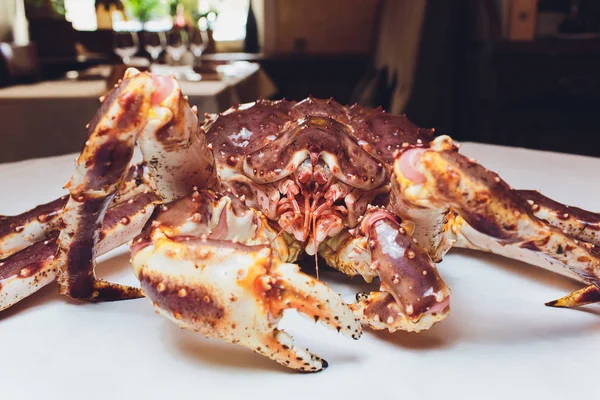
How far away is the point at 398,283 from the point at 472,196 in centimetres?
17

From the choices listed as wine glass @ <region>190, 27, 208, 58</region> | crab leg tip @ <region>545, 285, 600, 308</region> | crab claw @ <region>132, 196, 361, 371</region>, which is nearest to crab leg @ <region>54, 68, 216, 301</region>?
crab claw @ <region>132, 196, 361, 371</region>

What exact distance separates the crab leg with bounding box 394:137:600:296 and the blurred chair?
89.5 inches

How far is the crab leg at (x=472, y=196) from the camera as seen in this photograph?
0.78 meters

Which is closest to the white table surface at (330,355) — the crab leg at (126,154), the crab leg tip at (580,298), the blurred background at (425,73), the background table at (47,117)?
the crab leg tip at (580,298)

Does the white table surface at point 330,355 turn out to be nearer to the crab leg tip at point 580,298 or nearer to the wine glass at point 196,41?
the crab leg tip at point 580,298

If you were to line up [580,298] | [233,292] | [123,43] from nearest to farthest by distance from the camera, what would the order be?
[233,292]
[580,298]
[123,43]

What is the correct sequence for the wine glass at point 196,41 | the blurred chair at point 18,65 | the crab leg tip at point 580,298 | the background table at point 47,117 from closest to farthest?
the crab leg tip at point 580,298, the background table at point 47,117, the blurred chair at point 18,65, the wine glass at point 196,41

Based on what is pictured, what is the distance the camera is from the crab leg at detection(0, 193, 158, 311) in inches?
39.3

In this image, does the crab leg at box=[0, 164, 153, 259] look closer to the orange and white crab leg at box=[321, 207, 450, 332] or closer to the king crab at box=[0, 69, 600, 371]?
the king crab at box=[0, 69, 600, 371]

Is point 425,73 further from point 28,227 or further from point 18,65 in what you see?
point 28,227

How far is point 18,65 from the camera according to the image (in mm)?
2701

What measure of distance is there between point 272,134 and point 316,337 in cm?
41

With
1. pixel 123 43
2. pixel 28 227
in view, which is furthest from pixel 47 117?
pixel 28 227

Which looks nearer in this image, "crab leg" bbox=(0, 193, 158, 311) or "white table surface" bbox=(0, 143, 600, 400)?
"white table surface" bbox=(0, 143, 600, 400)
